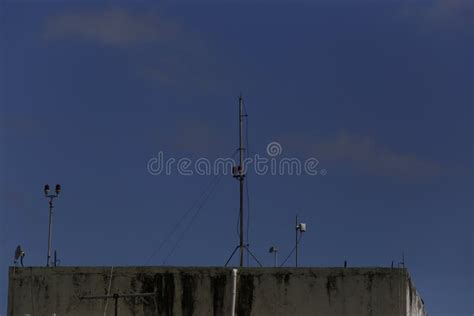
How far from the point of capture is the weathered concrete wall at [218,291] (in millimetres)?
36656

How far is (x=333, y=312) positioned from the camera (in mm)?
36656

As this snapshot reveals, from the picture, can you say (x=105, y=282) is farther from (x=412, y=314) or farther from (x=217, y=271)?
(x=412, y=314)

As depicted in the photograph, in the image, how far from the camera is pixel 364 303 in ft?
120

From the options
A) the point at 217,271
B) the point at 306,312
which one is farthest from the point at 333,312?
the point at 217,271

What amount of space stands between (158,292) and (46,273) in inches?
121

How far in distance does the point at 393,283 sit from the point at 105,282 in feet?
25.1

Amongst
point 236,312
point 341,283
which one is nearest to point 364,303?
point 341,283

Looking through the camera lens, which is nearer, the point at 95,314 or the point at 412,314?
the point at 95,314

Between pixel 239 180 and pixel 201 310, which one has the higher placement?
pixel 239 180

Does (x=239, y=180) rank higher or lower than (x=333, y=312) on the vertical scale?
higher

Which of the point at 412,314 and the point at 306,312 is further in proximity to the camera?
the point at 412,314

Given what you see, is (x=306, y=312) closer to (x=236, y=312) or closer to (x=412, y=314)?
(x=236, y=312)

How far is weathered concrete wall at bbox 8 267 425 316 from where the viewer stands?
36656 mm

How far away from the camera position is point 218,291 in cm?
3688
